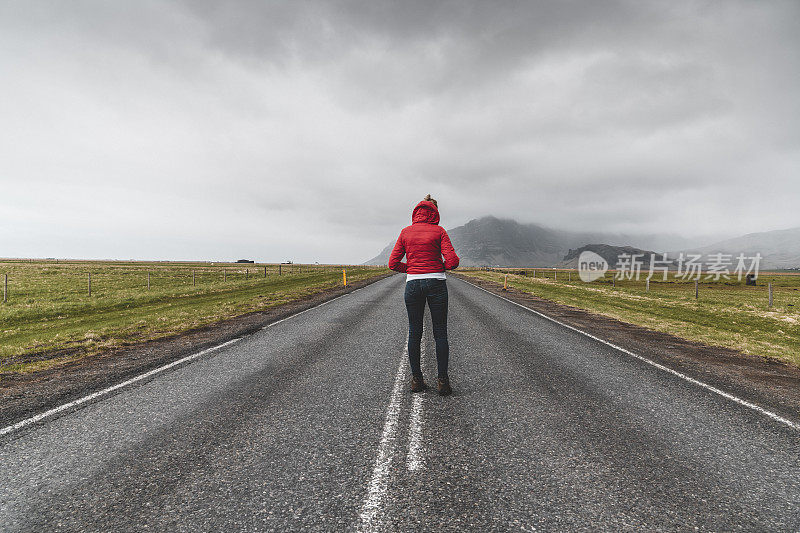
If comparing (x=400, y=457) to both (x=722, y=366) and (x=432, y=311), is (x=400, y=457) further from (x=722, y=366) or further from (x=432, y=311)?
(x=722, y=366)

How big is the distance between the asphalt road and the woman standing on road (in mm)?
553

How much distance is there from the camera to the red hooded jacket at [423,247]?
5.09 m

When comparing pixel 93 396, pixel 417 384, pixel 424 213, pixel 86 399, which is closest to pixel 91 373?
pixel 93 396

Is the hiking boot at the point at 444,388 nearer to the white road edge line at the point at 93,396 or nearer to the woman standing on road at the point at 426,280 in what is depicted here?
the woman standing on road at the point at 426,280

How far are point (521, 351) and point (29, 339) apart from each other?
40.3 ft

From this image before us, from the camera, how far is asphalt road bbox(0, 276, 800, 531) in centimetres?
264

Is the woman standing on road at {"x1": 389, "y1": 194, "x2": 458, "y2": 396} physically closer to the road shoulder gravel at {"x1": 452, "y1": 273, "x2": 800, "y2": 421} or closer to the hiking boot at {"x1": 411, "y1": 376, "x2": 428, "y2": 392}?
the hiking boot at {"x1": 411, "y1": 376, "x2": 428, "y2": 392}

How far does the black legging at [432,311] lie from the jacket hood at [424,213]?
0.90 metres

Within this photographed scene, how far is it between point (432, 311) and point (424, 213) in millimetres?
1433

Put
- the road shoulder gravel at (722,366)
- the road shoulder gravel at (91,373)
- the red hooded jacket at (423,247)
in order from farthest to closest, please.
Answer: the road shoulder gravel at (722,366)
the red hooded jacket at (423,247)
the road shoulder gravel at (91,373)

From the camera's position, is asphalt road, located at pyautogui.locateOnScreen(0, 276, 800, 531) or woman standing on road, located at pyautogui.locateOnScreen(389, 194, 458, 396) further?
woman standing on road, located at pyautogui.locateOnScreen(389, 194, 458, 396)

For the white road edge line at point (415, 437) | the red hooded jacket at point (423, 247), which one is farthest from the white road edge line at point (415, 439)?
the red hooded jacket at point (423, 247)

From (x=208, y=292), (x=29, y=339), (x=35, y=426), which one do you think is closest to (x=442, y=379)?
(x=35, y=426)

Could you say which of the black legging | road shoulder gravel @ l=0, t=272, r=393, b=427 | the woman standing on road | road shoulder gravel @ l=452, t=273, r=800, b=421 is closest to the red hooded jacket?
the woman standing on road
